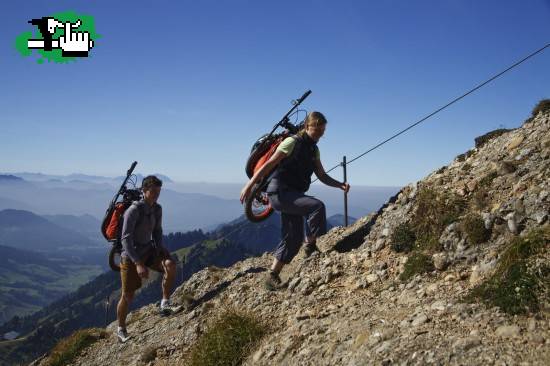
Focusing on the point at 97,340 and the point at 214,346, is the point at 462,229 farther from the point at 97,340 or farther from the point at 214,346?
the point at 97,340

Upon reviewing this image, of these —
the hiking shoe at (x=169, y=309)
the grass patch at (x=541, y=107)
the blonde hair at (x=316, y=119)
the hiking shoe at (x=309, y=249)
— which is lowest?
the hiking shoe at (x=169, y=309)

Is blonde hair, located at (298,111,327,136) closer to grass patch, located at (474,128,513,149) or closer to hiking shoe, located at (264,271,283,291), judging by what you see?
hiking shoe, located at (264,271,283,291)

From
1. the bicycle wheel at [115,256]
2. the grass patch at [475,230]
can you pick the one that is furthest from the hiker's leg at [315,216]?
the bicycle wheel at [115,256]

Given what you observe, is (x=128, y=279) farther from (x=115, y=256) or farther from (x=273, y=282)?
(x=273, y=282)

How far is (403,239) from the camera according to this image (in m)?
8.81

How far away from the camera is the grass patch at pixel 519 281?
5.04m

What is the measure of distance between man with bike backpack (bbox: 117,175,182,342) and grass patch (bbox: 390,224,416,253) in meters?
5.67

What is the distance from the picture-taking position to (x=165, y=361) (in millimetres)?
8719

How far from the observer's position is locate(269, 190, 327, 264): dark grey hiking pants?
29.5ft

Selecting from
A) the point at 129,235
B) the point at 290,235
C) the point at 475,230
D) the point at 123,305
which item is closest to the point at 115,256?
the point at 123,305

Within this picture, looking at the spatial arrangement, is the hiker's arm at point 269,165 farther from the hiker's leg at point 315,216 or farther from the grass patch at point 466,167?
the grass patch at point 466,167

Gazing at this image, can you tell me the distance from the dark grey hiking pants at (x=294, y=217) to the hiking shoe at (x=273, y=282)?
1.80 ft

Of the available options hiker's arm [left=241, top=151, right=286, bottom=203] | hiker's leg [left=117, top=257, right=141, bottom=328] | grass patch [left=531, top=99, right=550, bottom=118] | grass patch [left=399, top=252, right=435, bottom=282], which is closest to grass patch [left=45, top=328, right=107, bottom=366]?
hiker's leg [left=117, top=257, right=141, bottom=328]

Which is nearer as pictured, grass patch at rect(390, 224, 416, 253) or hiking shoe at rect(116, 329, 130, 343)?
grass patch at rect(390, 224, 416, 253)
